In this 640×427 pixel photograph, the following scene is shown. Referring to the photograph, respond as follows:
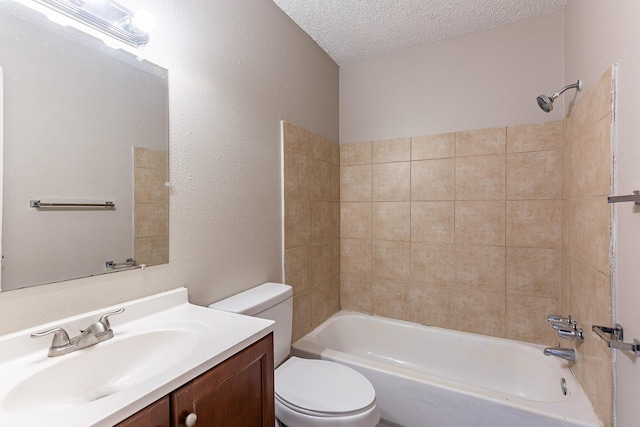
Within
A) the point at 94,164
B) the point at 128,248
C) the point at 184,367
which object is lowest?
the point at 184,367

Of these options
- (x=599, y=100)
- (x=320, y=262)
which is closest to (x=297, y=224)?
(x=320, y=262)

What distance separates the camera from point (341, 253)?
254 centimetres

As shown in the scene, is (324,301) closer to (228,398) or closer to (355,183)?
(355,183)

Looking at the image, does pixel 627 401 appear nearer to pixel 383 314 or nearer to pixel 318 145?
pixel 383 314

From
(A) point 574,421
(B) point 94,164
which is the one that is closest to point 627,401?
(A) point 574,421

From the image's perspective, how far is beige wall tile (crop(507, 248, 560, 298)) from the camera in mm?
1855

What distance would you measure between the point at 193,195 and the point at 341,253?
154 centimetres

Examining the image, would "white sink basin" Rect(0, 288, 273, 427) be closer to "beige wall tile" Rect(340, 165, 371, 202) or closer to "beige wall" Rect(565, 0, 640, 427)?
"beige wall" Rect(565, 0, 640, 427)

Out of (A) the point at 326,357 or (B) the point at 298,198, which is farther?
(B) the point at 298,198

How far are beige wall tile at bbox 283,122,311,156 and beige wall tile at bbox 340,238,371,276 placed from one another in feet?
2.90

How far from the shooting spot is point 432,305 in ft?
7.22

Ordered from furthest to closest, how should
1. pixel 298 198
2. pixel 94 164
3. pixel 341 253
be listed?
1. pixel 341 253
2. pixel 298 198
3. pixel 94 164

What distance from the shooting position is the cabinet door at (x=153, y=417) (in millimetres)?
593

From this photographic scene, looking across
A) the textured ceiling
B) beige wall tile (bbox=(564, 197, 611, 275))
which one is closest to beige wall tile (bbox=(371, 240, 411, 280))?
beige wall tile (bbox=(564, 197, 611, 275))
